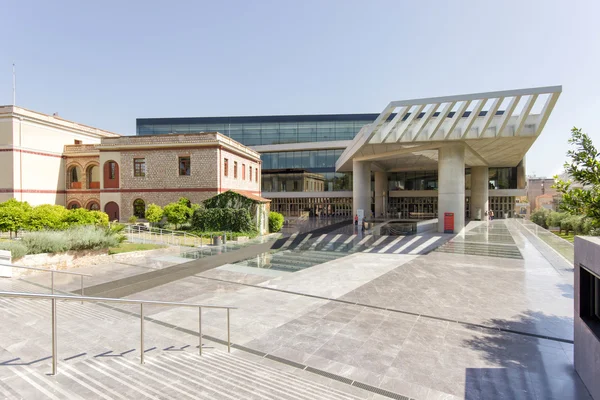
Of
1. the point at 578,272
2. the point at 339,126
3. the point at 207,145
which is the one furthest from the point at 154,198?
the point at 339,126

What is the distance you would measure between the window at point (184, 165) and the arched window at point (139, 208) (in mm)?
4409

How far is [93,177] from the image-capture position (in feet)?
106

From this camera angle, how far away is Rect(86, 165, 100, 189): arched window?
1228 inches

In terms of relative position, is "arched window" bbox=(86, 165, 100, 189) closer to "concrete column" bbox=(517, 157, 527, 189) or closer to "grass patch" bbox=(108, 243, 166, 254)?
"grass patch" bbox=(108, 243, 166, 254)

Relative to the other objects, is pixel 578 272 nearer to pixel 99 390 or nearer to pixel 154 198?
pixel 99 390

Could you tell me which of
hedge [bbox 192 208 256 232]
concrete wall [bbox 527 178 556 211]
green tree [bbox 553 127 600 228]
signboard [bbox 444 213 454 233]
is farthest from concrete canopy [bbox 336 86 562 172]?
concrete wall [bbox 527 178 556 211]

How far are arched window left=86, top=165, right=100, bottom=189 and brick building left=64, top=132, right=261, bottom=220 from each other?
214 centimetres

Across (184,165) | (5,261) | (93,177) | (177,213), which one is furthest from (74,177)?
(5,261)

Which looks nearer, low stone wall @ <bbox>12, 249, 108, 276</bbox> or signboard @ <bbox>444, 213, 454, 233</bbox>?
low stone wall @ <bbox>12, 249, 108, 276</bbox>

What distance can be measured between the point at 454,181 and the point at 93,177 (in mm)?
33387

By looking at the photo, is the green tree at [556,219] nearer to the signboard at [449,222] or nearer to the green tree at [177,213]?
the signboard at [449,222]

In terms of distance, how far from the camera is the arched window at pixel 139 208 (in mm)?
28078

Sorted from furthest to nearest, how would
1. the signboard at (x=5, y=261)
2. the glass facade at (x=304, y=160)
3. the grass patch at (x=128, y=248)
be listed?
the glass facade at (x=304, y=160) → the grass patch at (x=128, y=248) → the signboard at (x=5, y=261)

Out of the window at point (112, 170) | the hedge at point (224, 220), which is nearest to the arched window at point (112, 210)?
the window at point (112, 170)
